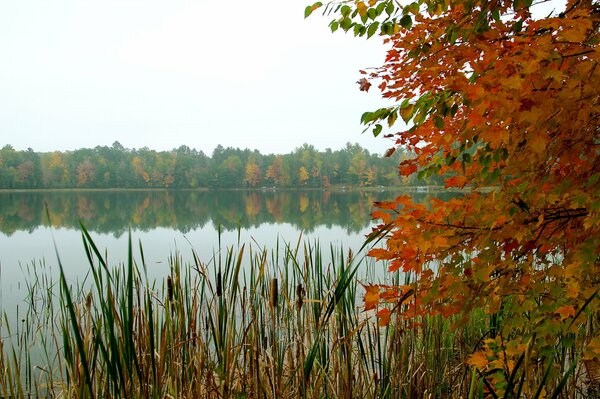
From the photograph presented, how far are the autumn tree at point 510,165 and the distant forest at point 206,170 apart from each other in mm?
88774

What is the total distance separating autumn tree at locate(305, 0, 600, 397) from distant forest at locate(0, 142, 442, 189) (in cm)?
8877

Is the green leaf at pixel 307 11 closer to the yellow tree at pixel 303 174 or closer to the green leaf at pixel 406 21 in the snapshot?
the green leaf at pixel 406 21

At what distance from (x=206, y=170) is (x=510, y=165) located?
103 metres

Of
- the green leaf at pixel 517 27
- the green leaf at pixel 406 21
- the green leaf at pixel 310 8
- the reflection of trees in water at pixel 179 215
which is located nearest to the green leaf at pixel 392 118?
the green leaf at pixel 406 21

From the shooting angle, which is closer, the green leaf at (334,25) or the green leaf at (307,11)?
the green leaf at (307,11)

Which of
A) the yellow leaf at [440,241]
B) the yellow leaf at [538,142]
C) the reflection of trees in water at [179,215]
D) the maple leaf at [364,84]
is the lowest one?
the reflection of trees in water at [179,215]

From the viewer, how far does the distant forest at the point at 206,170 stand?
307 feet

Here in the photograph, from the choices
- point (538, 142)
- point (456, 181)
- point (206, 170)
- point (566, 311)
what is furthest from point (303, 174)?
point (538, 142)

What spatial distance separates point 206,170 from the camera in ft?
337

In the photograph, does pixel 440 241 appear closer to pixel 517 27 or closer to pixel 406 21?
pixel 406 21

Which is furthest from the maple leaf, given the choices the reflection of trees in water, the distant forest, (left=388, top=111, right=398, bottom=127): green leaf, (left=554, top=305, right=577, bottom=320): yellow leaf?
the distant forest

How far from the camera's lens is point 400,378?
9.11 ft

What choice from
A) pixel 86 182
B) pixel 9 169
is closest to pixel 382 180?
pixel 86 182

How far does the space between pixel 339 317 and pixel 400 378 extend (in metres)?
0.54
